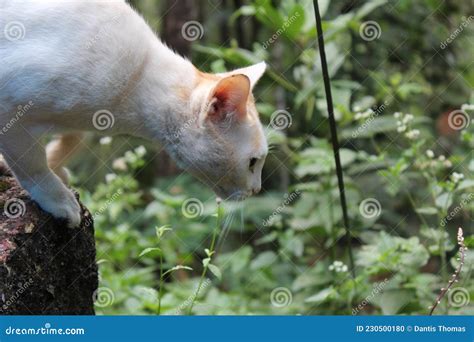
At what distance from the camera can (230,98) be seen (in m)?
3.74

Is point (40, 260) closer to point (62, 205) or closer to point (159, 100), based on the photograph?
point (62, 205)

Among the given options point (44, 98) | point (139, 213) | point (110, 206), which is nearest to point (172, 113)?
point (44, 98)

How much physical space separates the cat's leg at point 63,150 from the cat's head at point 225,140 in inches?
31.9

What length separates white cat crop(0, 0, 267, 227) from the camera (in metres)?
3.59

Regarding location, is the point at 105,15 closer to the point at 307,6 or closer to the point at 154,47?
the point at 154,47

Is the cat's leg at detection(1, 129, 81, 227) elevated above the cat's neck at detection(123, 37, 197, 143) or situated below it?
below

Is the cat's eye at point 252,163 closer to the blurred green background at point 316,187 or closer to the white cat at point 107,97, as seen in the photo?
the white cat at point 107,97

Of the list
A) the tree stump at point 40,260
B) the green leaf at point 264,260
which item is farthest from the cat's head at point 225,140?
the green leaf at point 264,260

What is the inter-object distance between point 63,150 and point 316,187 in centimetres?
189

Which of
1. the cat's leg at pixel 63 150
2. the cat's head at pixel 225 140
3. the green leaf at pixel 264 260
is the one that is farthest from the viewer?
the green leaf at pixel 264 260

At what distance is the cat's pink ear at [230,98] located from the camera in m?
3.61

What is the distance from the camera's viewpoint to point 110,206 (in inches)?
219

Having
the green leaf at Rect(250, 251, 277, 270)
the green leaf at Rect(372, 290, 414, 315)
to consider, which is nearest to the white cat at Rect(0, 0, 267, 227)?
the green leaf at Rect(372, 290, 414, 315)

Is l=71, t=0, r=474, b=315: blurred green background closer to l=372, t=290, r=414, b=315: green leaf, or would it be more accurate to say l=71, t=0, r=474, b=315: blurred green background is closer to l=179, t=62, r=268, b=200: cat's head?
l=372, t=290, r=414, b=315: green leaf
